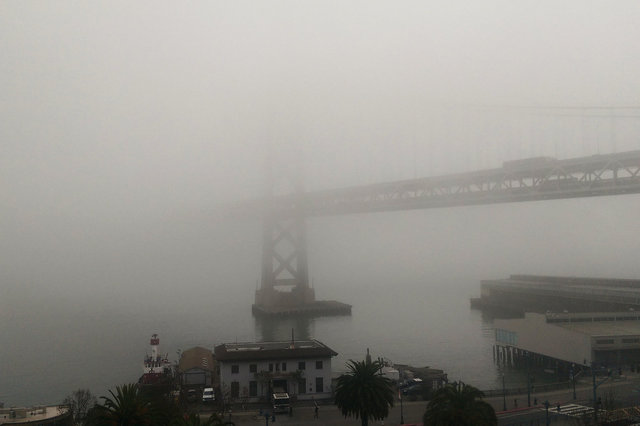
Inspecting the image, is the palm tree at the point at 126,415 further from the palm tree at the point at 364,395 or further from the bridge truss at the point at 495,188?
the bridge truss at the point at 495,188

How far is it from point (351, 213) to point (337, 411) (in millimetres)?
22327

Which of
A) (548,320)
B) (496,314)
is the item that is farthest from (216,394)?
(496,314)

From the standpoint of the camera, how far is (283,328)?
25.5 metres

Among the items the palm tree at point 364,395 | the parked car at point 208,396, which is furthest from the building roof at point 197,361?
Answer: the palm tree at point 364,395

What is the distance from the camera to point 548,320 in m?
16.2

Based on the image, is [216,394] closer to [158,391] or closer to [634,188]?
[158,391]

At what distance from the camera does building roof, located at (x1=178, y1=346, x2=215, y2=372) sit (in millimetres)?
13509

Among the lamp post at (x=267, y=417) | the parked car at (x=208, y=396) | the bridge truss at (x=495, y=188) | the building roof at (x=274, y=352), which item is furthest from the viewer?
the bridge truss at (x=495, y=188)

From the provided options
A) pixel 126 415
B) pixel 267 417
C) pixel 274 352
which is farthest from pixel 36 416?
pixel 126 415

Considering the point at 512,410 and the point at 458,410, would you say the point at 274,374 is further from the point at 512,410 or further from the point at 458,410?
the point at 458,410

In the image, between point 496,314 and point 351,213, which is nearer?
point 496,314

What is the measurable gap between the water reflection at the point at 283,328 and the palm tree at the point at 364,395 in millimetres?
13273

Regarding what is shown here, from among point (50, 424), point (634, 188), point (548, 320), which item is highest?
point (634, 188)

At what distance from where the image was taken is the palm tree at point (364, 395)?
8.52m
